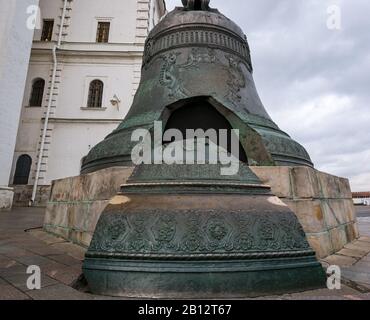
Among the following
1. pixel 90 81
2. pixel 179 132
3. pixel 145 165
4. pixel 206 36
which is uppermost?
pixel 90 81

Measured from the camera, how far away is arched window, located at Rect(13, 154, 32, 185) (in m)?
12.0

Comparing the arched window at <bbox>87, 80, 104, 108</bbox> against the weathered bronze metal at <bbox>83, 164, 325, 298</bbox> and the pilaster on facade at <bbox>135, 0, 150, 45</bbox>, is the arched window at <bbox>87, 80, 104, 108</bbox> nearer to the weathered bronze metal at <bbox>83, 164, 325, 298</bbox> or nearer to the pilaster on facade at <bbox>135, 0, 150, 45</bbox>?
the pilaster on facade at <bbox>135, 0, 150, 45</bbox>

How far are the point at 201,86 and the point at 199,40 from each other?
0.53 meters

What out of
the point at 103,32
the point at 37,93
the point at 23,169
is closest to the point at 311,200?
the point at 23,169

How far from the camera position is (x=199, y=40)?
2.71 metres

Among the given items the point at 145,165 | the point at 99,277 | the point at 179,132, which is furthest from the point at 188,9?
the point at 99,277

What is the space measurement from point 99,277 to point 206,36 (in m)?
2.33

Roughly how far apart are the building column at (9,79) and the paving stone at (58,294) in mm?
8368

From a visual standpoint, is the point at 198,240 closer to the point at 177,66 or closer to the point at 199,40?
the point at 177,66

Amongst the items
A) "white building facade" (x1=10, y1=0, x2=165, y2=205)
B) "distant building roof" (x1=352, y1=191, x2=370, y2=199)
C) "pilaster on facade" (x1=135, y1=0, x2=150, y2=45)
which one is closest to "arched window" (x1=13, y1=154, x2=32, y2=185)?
"white building facade" (x1=10, y1=0, x2=165, y2=205)

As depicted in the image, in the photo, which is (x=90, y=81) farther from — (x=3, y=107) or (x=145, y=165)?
(x=145, y=165)

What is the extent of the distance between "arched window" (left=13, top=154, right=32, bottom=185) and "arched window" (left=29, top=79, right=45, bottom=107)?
259 centimetres
